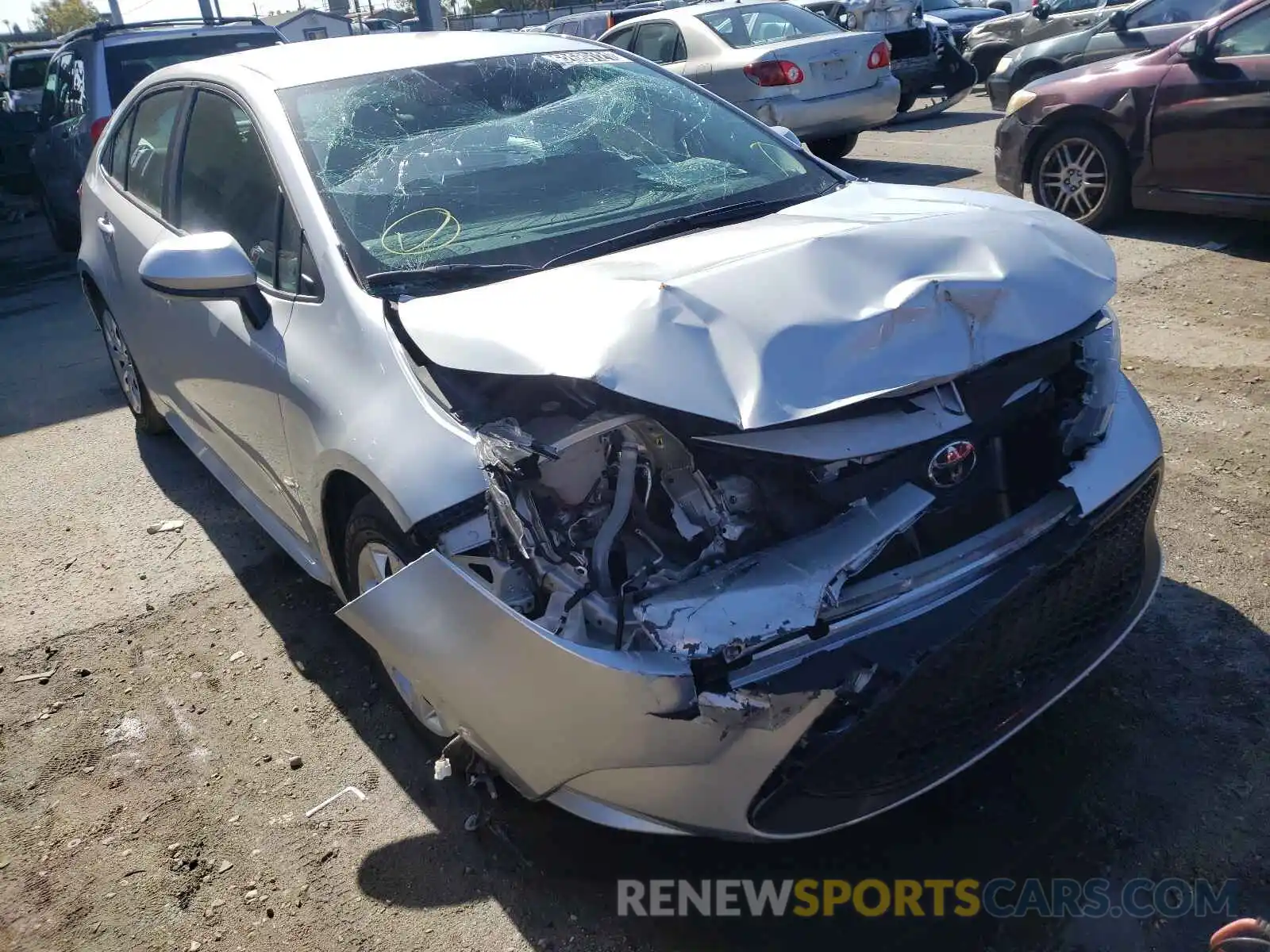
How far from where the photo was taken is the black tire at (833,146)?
34.4 feet

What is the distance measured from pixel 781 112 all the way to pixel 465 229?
7.08 meters

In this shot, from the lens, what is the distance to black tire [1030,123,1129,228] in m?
6.59

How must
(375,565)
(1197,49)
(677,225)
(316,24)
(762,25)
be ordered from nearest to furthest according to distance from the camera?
(375,565) < (677,225) < (1197,49) < (762,25) < (316,24)

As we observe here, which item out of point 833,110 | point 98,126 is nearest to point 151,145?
point 98,126

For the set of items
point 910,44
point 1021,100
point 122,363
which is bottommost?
point 122,363

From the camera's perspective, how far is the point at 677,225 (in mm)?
2916

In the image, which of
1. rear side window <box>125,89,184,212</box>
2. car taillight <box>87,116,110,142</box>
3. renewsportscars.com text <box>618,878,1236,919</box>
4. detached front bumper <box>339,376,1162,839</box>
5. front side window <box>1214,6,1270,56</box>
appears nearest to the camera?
Answer: detached front bumper <box>339,376,1162,839</box>

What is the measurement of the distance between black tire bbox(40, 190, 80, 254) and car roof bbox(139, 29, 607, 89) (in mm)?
6967

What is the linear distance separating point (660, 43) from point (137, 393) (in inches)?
283

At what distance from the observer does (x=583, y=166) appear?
3.18 meters

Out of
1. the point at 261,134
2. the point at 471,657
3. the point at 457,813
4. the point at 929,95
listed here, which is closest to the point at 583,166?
the point at 261,134

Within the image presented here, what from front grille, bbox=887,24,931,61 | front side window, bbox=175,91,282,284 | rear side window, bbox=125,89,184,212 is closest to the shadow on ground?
front side window, bbox=175,91,282,284

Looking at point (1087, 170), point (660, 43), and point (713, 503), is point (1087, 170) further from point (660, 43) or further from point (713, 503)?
point (713, 503)

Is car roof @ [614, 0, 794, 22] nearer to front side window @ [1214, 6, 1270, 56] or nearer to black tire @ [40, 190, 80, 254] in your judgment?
front side window @ [1214, 6, 1270, 56]
